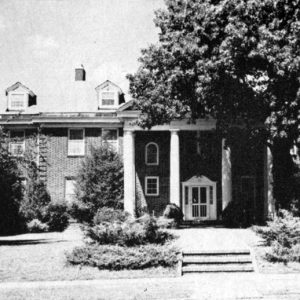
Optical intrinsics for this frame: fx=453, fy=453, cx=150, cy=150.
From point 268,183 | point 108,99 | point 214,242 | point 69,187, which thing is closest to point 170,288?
point 214,242

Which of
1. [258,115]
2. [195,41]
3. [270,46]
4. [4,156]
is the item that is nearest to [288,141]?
[258,115]

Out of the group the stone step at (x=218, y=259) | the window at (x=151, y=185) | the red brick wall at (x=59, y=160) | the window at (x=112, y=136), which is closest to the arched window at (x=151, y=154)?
the window at (x=151, y=185)

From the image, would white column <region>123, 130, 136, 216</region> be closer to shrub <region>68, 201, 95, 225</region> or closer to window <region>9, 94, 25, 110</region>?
shrub <region>68, 201, 95, 225</region>

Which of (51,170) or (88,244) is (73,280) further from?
(51,170)

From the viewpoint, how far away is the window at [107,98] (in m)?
34.1

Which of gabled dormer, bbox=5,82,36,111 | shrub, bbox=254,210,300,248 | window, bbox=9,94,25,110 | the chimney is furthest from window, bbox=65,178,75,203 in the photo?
shrub, bbox=254,210,300,248

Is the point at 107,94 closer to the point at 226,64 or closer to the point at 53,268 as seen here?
the point at 226,64

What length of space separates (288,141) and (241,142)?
2470 millimetres

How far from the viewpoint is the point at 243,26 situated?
20094 millimetres

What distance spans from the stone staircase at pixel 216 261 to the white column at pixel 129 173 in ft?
45.3

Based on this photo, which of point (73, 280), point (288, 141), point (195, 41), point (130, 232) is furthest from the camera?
point (288, 141)

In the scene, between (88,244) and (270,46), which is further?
(270,46)

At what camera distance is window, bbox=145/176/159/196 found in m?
32.1

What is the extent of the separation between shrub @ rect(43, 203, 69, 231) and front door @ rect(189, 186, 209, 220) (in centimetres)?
989
